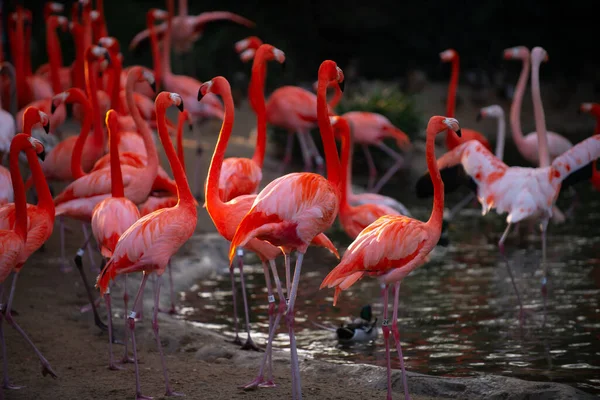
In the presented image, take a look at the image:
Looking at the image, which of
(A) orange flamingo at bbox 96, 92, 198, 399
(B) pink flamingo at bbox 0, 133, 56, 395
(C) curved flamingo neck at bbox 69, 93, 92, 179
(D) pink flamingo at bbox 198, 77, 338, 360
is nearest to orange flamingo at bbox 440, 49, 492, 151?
(C) curved flamingo neck at bbox 69, 93, 92, 179

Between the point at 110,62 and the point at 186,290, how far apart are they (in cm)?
191

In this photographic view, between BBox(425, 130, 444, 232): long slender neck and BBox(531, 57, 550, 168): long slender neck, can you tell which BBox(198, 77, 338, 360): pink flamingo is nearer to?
BBox(425, 130, 444, 232): long slender neck

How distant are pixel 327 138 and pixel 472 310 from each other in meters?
2.02

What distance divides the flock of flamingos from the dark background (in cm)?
936

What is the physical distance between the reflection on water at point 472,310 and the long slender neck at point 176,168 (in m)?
1.32

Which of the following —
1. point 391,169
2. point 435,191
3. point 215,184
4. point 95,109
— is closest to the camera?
point 435,191

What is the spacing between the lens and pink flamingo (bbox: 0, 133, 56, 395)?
4.35m

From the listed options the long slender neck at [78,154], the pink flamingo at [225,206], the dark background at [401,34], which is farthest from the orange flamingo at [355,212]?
the dark background at [401,34]

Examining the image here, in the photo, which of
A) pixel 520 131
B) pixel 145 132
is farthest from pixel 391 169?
pixel 145 132

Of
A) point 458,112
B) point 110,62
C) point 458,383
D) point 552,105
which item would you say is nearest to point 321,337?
point 458,383

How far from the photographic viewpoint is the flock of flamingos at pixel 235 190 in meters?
4.31

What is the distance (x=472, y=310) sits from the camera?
6102 mm

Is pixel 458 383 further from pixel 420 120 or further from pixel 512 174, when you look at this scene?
pixel 420 120

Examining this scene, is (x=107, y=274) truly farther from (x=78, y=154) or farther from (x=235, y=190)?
(x=78, y=154)
